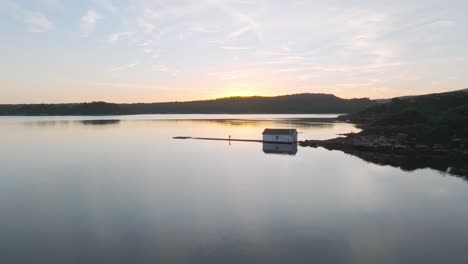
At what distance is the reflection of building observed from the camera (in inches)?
1663

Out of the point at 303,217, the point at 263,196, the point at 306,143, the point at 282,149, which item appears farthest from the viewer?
the point at 306,143

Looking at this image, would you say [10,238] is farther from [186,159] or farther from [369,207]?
[186,159]

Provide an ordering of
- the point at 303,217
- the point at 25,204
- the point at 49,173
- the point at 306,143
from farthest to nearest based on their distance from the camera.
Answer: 1. the point at 306,143
2. the point at 49,173
3. the point at 25,204
4. the point at 303,217

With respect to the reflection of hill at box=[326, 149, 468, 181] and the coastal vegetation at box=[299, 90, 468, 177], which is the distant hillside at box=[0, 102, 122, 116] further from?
the reflection of hill at box=[326, 149, 468, 181]

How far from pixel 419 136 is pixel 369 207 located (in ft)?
104

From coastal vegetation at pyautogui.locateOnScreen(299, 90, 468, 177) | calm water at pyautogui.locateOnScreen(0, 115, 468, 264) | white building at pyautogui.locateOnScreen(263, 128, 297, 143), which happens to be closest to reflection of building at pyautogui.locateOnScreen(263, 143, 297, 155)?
white building at pyautogui.locateOnScreen(263, 128, 297, 143)

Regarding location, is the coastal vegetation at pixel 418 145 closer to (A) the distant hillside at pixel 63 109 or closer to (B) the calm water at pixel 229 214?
(B) the calm water at pixel 229 214

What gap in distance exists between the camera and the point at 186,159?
3650 cm

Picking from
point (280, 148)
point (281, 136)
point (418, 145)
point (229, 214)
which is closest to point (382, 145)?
point (418, 145)

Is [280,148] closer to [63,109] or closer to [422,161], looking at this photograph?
[422,161]

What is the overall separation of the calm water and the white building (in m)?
15.1

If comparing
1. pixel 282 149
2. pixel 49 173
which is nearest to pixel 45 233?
pixel 49 173

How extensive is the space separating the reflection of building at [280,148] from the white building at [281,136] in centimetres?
59

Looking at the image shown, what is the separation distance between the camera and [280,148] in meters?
45.0
